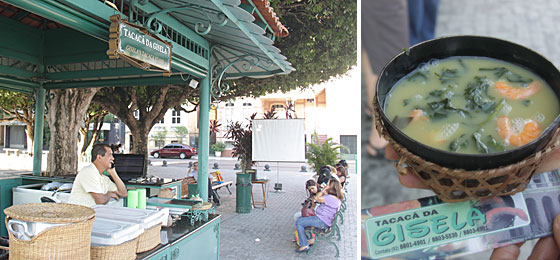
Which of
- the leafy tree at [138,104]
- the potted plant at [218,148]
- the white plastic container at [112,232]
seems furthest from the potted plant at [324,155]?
the potted plant at [218,148]

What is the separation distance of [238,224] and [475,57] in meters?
7.27

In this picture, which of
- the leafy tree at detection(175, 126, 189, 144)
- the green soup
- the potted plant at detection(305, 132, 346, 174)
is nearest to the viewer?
the green soup

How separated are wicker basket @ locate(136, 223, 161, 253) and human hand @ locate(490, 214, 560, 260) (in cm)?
238

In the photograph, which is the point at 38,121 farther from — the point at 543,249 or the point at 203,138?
the point at 543,249

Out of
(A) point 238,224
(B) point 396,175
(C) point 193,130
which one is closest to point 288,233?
(A) point 238,224

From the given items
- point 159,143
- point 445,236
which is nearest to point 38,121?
point 445,236

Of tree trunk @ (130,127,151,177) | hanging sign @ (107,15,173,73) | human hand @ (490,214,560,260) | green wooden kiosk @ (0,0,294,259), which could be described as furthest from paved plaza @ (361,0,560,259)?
tree trunk @ (130,127,151,177)

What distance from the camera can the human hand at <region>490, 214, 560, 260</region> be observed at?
1.70 m

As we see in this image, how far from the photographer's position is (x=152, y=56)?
3469 mm

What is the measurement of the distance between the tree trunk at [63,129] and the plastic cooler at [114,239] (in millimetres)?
6669

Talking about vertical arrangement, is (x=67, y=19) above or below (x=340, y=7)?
below

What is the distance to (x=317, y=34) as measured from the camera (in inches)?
361

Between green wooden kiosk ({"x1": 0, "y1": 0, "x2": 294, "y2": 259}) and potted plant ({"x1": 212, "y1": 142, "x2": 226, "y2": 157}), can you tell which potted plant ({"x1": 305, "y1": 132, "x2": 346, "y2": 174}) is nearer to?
green wooden kiosk ({"x1": 0, "y1": 0, "x2": 294, "y2": 259})

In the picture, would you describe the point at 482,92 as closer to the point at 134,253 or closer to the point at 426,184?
the point at 426,184
